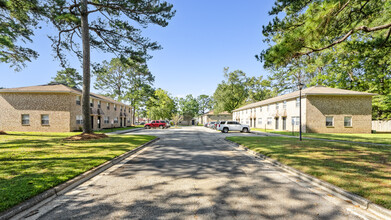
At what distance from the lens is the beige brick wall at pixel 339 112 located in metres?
22.1

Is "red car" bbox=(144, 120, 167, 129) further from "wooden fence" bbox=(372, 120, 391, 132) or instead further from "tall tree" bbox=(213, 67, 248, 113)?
"wooden fence" bbox=(372, 120, 391, 132)

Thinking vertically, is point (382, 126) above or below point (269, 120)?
below

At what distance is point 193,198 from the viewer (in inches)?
145

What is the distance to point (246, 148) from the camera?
10.1 meters

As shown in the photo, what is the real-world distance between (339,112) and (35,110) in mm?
40187

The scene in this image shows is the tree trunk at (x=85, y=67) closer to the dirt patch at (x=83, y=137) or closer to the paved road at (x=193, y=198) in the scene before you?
the dirt patch at (x=83, y=137)

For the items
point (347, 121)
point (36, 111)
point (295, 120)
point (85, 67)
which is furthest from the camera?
point (295, 120)

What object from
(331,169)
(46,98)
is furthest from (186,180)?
(46,98)

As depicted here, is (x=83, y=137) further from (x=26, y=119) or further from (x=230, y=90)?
(x=230, y=90)

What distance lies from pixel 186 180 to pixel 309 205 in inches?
118

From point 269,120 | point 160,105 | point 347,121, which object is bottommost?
point 269,120

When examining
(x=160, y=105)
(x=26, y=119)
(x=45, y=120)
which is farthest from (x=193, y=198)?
(x=160, y=105)

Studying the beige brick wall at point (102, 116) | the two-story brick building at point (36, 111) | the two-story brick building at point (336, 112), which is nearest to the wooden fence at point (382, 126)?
the two-story brick building at point (336, 112)

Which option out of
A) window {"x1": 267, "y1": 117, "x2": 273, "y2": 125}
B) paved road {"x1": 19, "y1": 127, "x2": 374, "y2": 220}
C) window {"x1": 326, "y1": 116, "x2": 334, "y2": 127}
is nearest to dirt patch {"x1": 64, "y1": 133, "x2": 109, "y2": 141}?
paved road {"x1": 19, "y1": 127, "x2": 374, "y2": 220}
